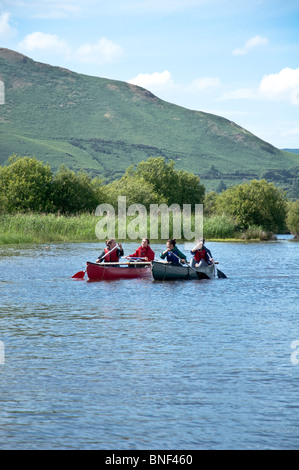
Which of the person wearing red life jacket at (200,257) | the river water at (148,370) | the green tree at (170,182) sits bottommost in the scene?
the river water at (148,370)

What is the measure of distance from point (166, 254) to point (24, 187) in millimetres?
38722

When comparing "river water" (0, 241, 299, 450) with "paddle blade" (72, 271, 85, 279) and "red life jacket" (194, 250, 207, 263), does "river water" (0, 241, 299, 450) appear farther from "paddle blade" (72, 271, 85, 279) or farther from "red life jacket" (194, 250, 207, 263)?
"red life jacket" (194, 250, 207, 263)

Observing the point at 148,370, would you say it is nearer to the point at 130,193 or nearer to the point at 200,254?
the point at 200,254

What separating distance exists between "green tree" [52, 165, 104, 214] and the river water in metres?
43.9

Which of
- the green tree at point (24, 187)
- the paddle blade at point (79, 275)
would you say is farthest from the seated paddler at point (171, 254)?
the green tree at point (24, 187)

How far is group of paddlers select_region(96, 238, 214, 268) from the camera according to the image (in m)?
25.0

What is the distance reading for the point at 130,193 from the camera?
81000 millimetres

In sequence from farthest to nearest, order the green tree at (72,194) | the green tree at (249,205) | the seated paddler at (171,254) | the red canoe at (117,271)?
the green tree at (249,205) → the green tree at (72,194) → the seated paddler at (171,254) → the red canoe at (117,271)

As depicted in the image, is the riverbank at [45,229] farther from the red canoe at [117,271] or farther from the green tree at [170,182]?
the green tree at [170,182]

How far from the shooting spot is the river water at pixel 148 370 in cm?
802

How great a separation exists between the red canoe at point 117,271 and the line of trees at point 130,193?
102 feet

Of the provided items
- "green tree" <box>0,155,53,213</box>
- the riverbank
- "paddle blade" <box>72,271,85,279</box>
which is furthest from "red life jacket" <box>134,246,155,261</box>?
"green tree" <box>0,155,53,213</box>

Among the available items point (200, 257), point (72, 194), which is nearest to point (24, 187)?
point (72, 194)
